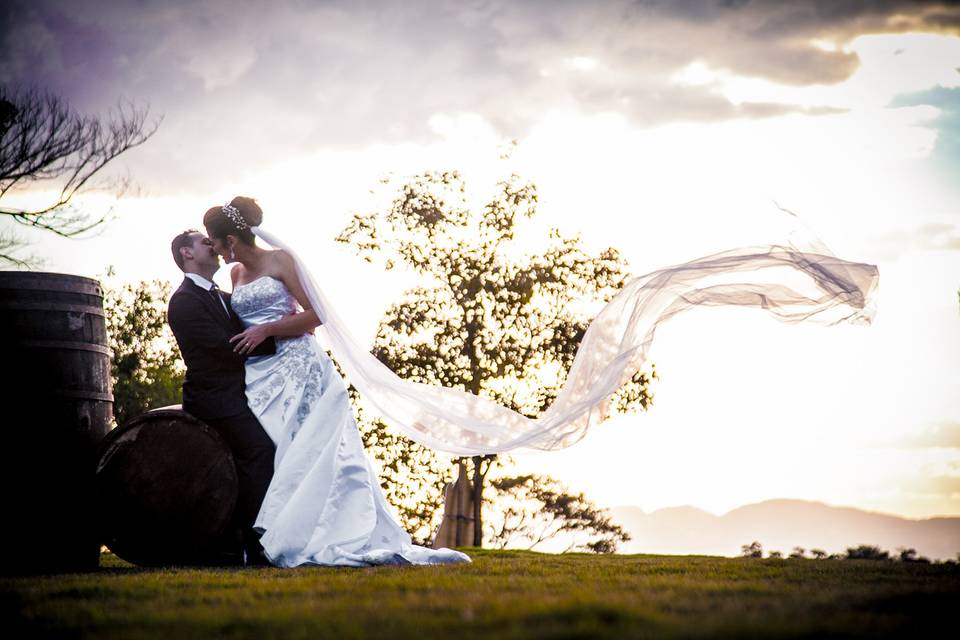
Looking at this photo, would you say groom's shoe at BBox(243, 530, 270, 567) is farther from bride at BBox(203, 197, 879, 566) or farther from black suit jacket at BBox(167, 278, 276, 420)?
black suit jacket at BBox(167, 278, 276, 420)

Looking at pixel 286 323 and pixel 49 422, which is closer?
Answer: pixel 49 422

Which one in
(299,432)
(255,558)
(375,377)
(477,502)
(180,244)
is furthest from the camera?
(477,502)

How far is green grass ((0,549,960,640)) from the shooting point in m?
3.57

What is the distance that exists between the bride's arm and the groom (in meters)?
0.13

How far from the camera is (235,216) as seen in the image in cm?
836

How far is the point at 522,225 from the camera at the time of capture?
789 inches

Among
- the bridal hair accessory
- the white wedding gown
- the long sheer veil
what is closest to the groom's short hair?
the bridal hair accessory

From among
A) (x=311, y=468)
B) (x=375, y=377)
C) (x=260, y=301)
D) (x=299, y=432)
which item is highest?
(x=260, y=301)

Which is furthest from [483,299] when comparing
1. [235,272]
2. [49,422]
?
[49,422]

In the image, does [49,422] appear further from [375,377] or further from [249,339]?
[375,377]

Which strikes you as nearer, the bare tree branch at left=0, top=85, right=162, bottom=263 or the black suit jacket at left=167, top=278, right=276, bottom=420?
the black suit jacket at left=167, top=278, right=276, bottom=420

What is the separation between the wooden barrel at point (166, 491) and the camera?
718 cm

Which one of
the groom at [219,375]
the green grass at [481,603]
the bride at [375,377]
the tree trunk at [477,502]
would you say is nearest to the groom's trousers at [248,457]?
the groom at [219,375]

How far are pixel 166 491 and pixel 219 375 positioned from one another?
1141 mm
